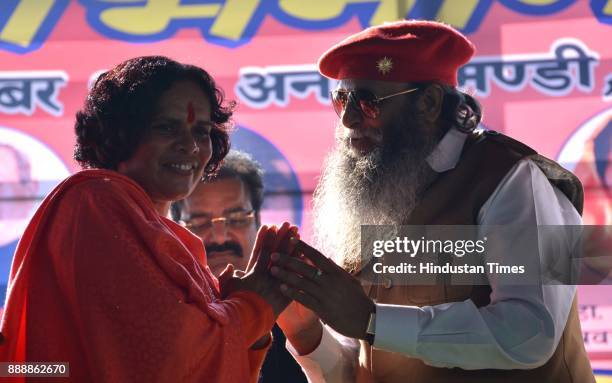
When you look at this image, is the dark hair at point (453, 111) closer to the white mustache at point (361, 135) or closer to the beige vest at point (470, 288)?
the beige vest at point (470, 288)

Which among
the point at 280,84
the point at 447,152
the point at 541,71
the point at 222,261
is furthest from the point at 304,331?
the point at 541,71

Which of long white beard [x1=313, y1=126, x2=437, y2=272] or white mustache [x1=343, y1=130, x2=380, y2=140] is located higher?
white mustache [x1=343, y1=130, x2=380, y2=140]

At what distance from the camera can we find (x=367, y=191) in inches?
123

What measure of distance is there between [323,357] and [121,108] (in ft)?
3.89

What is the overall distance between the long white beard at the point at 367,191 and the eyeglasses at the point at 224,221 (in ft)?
2.45

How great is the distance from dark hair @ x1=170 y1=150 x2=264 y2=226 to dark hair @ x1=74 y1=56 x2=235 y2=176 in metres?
1.54

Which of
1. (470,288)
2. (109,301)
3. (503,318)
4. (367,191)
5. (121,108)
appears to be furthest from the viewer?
→ (367,191)

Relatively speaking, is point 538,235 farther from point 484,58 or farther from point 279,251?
point 484,58

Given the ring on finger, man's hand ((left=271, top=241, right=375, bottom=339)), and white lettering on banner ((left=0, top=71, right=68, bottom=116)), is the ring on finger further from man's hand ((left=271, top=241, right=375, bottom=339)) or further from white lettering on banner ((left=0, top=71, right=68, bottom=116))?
white lettering on banner ((left=0, top=71, right=68, bottom=116))

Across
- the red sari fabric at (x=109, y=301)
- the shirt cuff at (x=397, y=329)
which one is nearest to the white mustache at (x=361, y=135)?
the shirt cuff at (x=397, y=329)

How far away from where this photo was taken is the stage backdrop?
166 inches

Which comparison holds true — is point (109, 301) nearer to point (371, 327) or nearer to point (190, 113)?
point (190, 113)

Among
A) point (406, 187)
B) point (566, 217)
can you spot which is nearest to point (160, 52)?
point (406, 187)

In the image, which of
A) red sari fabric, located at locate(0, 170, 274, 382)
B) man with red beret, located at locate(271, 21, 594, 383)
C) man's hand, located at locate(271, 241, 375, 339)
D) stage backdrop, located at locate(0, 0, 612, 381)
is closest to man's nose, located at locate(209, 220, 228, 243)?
stage backdrop, located at locate(0, 0, 612, 381)
